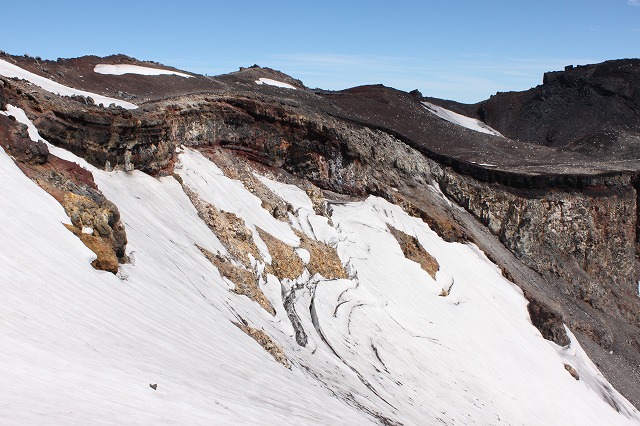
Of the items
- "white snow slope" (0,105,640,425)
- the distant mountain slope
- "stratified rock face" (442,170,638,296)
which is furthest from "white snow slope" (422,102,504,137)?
"white snow slope" (0,105,640,425)

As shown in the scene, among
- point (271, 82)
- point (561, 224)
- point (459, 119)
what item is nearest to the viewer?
point (561, 224)

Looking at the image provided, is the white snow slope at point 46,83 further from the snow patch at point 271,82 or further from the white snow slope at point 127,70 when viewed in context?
the snow patch at point 271,82

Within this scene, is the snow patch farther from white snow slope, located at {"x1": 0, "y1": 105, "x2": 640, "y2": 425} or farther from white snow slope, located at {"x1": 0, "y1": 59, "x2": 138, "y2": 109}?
white snow slope, located at {"x1": 0, "y1": 59, "x2": 138, "y2": 109}

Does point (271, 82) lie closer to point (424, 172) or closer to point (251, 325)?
point (424, 172)

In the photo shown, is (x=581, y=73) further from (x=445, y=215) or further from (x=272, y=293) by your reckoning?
(x=272, y=293)

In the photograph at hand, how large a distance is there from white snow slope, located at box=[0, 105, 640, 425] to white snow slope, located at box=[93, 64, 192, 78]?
40.1ft

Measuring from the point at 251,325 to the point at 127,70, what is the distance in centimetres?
2378

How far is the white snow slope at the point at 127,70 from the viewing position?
30.5m

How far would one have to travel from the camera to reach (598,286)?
30.8 metres

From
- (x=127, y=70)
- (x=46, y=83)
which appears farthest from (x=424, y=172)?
(x=46, y=83)

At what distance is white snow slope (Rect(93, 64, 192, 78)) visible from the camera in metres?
30.5

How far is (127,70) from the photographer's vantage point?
32094mm

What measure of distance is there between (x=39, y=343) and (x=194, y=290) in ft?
18.3

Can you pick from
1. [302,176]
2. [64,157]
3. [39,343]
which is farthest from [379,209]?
[39,343]
